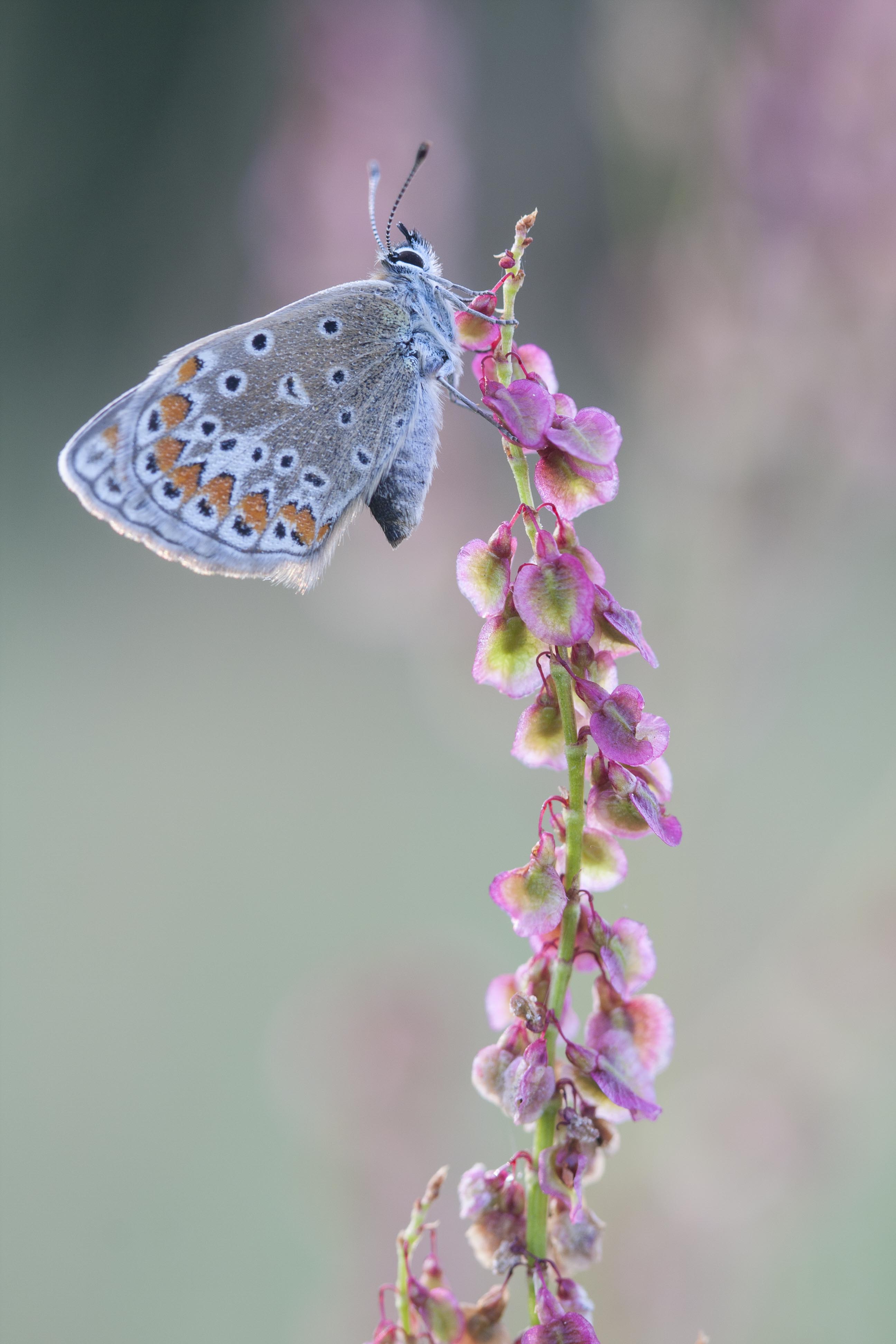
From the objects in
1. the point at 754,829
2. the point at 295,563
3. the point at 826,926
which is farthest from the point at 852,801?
the point at 295,563

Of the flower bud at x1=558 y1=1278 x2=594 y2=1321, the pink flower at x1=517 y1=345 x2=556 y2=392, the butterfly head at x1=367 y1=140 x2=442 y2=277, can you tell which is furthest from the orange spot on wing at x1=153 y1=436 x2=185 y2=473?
the flower bud at x1=558 y1=1278 x2=594 y2=1321

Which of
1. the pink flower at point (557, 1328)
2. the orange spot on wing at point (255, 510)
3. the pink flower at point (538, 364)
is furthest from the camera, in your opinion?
the orange spot on wing at point (255, 510)

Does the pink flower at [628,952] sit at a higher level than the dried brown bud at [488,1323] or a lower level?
higher

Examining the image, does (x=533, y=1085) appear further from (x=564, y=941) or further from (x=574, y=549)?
(x=574, y=549)

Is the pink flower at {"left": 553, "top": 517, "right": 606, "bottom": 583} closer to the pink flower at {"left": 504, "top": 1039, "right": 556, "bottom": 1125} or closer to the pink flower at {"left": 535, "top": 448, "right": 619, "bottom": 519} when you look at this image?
the pink flower at {"left": 535, "top": 448, "right": 619, "bottom": 519}

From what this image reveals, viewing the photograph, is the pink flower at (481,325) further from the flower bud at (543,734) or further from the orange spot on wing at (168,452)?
the orange spot on wing at (168,452)

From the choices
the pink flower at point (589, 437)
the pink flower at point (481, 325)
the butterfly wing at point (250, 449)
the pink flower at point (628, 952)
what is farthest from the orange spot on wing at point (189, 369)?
the pink flower at point (628, 952)

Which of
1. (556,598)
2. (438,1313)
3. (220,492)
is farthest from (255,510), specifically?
(438,1313)
